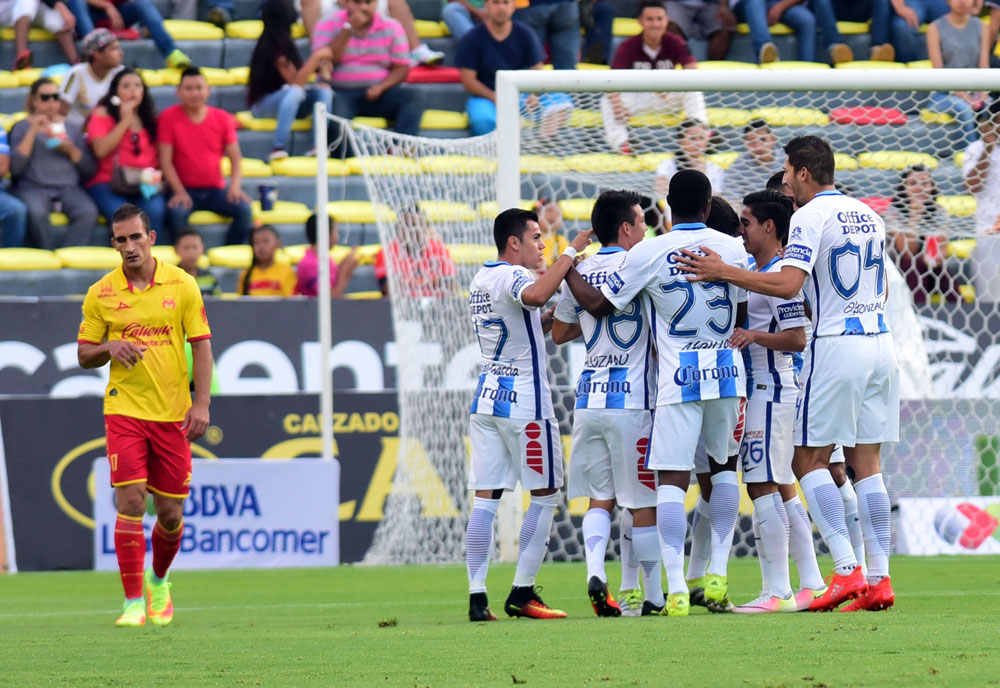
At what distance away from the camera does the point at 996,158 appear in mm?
10742

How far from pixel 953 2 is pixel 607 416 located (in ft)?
36.7

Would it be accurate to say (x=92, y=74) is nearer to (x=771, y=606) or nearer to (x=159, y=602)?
(x=159, y=602)

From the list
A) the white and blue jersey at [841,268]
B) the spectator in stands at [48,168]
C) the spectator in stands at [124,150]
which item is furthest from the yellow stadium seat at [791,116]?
→ the spectator in stands at [48,168]

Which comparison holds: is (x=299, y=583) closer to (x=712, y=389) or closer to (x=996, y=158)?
(x=712, y=389)

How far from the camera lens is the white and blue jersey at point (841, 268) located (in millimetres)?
6660

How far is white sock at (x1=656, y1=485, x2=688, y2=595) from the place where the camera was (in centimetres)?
666

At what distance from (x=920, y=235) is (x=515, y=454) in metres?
5.64

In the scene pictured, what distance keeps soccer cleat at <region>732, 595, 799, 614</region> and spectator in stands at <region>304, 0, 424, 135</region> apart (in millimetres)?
9674

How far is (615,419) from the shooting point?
6859 millimetres

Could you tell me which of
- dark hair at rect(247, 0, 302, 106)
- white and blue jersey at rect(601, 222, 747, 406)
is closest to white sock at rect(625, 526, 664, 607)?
white and blue jersey at rect(601, 222, 747, 406)

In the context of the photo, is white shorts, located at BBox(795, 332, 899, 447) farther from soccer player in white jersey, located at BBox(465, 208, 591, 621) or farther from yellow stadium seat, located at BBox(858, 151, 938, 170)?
yellow stadium seat, located at BBox(858, 151, 938, 170)

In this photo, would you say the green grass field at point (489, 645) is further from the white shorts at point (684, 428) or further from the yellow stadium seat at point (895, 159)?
the yellow stadium seat at point (895, 159)

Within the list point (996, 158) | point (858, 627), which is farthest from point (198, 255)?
point (858, 627)

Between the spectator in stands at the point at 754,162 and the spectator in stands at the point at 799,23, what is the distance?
20.6ft
